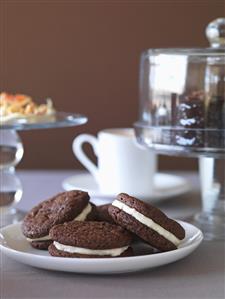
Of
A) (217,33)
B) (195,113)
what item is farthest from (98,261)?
(217,33)

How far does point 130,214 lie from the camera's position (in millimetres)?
559

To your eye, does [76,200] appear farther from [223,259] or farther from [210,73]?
[210,73]

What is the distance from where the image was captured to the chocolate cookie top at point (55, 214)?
0.58 m

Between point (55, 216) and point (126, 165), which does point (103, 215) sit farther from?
point (126, 165)

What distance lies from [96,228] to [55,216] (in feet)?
0.18

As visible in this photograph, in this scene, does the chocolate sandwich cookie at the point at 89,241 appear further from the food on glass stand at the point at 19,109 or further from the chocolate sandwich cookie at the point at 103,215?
the food on glass stand at the point at 19,109

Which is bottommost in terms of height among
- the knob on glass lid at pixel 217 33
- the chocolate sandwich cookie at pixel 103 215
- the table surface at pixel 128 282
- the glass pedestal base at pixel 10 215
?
the glass pedestal base at pixel 10 215

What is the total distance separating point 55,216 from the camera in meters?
0.59

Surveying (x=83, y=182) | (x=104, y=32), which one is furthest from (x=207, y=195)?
(x=104, y=32)

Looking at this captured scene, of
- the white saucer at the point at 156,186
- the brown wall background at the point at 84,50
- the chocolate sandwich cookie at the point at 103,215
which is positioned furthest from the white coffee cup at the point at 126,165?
the brown wall background at the point at 84,50

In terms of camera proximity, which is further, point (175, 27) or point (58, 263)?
point (175, 27)

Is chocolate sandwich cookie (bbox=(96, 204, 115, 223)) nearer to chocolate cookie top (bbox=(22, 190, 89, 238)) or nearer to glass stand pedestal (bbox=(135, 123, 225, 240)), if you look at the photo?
chocolate cookie top (bbox=(22, 190, 89, 238))

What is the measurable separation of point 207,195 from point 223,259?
0.72 ft

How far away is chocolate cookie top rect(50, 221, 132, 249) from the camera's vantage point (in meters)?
0.53
